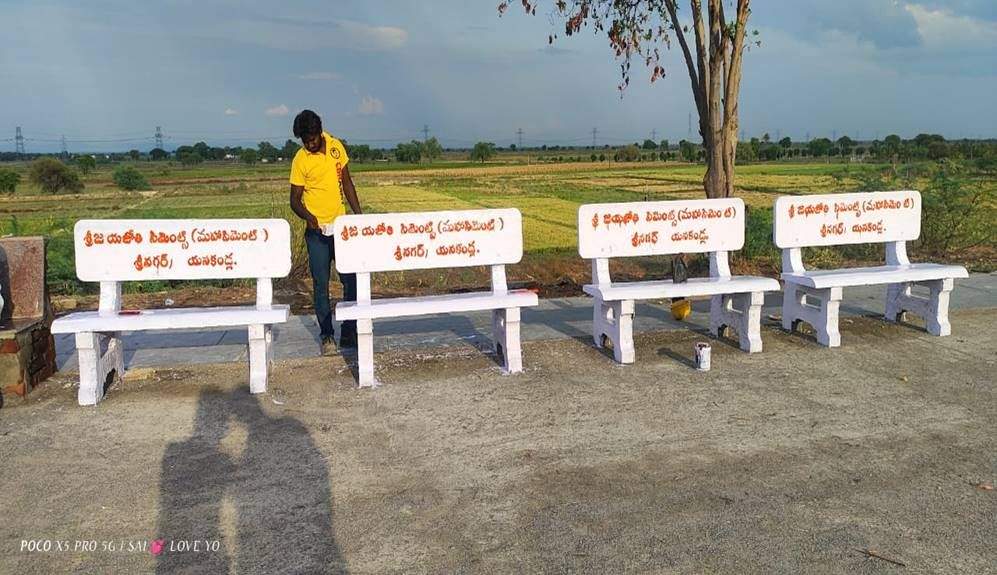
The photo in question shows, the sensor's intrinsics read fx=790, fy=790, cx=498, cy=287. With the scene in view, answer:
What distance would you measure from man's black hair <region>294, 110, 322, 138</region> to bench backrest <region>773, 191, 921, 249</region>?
3701mm

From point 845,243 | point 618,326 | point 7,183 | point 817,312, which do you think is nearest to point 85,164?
point 7,183

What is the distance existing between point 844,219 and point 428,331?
370 centimetres

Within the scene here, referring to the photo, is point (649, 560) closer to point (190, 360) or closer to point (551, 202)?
point (190, 360)

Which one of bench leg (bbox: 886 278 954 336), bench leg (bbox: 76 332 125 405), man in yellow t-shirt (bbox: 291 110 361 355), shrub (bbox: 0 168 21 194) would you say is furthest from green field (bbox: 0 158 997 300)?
bench leg (bbox: 76 332 125 405)

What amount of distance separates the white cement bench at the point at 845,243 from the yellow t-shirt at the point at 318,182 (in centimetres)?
354

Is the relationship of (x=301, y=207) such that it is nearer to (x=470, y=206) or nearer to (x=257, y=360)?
(x=257, y=360)

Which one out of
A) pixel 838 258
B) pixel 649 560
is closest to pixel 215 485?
pixel 649 560

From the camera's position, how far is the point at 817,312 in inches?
254

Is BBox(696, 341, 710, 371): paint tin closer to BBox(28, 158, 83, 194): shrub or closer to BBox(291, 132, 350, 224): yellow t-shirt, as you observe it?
BBox(291, 132, 350, 224): yellow t-shirt

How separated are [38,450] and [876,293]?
7.67 m

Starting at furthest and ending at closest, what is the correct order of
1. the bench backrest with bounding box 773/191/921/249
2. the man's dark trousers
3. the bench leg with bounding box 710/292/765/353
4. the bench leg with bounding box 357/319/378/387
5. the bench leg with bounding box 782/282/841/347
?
the bench backrest with bounding box 773/191/921/249 < the bench leg with bounding box 782/282/841/347 < the bench leg with bounding box 710/292/765/353 < the man's dark trousers < the bench leg with bounding box 357/319/378/387

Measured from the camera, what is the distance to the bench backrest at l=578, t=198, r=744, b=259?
608 centimetres

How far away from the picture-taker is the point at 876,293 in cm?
831

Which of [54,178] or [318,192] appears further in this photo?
[54,178]
